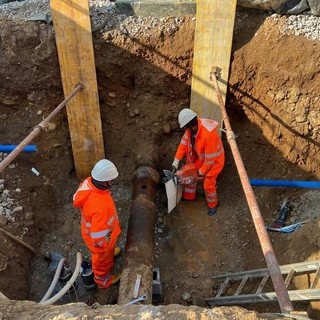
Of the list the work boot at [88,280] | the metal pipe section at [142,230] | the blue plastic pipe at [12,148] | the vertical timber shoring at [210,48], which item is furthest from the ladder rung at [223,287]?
the blue plastic pipe at [12,148]

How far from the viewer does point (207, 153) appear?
5449 millimetres

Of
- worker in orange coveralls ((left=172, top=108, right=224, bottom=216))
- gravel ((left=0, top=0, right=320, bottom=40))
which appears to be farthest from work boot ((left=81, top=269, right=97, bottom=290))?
gravel ((left=0, top=0, right=320, bottom=40))

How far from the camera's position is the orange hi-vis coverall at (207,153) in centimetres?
535

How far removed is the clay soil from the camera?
5379 mm

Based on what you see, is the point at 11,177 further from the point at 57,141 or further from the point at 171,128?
the point at 171,128

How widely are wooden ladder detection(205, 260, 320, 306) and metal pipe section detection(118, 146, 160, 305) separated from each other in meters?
0.98

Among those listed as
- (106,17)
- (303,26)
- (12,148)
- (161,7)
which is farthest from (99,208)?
(303,26)

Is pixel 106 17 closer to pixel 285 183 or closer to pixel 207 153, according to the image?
pixel 207 153

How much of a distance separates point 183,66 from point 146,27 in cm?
85

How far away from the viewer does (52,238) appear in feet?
19.2

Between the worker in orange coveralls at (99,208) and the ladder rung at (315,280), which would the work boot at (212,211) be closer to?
the worker in orange coveralls at (99,208)

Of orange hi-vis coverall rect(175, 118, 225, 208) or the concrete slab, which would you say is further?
the concrete slab

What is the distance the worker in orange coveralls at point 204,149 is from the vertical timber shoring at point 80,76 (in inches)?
64.0

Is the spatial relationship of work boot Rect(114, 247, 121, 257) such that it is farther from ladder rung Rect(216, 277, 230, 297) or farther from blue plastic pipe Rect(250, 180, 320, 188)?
blue plastic pipe Rect(250, 180, 320, 188)
